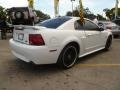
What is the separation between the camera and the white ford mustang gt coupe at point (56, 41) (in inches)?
231

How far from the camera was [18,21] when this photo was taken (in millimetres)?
15891

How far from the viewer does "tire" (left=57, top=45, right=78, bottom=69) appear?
6316mm

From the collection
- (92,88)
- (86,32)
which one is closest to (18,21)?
(86,32)

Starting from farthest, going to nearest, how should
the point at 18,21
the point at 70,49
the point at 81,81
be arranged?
the point at 18,21, the point at 70,49, the point at 81,81

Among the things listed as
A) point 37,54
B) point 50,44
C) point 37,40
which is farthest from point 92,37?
point 37,54

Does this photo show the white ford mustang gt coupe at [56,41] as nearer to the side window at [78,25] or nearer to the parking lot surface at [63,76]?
the side window at [78,25]

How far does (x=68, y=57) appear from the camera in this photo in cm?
659

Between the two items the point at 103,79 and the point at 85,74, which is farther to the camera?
the point at 85,74

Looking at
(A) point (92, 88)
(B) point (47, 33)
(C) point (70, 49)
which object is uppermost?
(B) point (47, 33)

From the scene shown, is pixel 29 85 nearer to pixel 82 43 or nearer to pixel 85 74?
pixel 85 74

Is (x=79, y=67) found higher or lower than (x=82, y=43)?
lower

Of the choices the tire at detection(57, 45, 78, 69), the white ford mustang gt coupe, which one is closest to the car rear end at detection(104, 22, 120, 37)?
the white ford mustang gt coupe

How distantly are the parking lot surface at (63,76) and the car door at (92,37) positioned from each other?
0.47 m

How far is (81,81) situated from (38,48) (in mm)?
1318
